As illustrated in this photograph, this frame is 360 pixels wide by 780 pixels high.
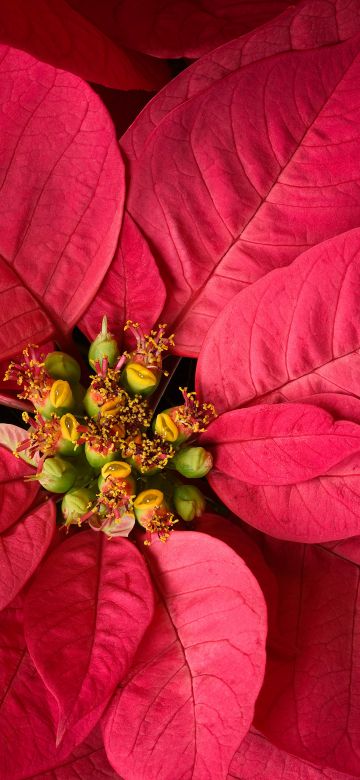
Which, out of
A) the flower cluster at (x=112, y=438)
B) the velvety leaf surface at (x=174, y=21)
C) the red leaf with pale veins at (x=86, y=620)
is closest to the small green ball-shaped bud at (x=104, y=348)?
the flower cluster at (x=112, y=438)

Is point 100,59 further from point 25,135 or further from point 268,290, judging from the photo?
point 268,290

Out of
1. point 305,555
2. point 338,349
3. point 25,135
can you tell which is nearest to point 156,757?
point 305,555

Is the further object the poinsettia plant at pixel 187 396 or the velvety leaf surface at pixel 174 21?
the velvety leaf surface at pixel 174 21

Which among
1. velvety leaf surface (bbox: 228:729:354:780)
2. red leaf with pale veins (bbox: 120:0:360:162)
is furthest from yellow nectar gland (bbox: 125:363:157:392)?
velvety leaf surface (bbox: 228:729:354:780)

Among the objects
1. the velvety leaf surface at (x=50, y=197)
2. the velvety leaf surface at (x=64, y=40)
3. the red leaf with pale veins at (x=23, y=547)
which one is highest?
the velvety leaf surface at (x=64, y=40)

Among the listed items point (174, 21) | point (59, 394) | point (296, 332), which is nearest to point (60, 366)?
point (59, 394)

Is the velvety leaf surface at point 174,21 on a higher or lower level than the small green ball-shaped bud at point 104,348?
higher

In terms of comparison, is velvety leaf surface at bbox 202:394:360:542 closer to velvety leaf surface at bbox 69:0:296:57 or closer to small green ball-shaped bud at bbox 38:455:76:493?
small green ball-shaped bud at bbox 38:455:76:493

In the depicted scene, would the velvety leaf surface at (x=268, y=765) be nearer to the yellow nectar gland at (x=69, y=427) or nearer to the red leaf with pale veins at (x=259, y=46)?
the yellow nectar gland at (x=69, y=427)
